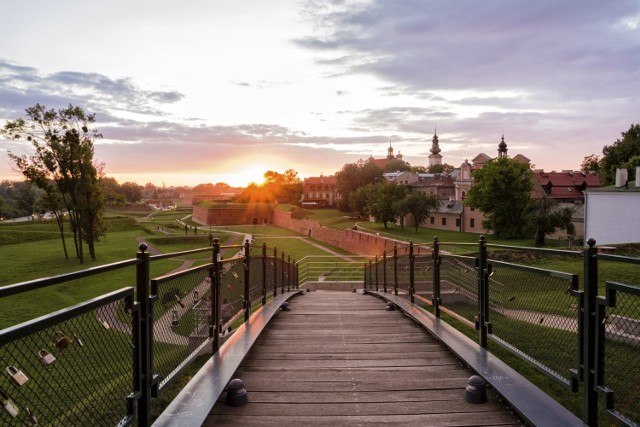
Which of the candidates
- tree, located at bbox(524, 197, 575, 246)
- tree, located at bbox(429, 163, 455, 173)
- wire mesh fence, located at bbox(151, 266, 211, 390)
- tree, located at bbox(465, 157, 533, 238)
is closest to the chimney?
tree, located at bbox(524, 197, 575, 246)

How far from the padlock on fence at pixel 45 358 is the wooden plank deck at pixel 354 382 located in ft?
4.14

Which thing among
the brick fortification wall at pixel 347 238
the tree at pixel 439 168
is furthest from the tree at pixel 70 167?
the tree at pixel 439 168

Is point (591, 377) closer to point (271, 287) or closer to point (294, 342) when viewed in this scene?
point (294, 342)

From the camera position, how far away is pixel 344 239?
4734 cm

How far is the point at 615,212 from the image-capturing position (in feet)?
91.1

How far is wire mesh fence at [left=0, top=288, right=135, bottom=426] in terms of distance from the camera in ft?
7.10

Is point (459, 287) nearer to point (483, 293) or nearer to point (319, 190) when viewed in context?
point (483, 293)

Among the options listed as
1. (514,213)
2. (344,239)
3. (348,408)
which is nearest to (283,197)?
(344,239)

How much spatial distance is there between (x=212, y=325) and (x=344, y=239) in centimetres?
4256

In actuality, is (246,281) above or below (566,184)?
below

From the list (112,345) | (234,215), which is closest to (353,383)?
(112,345)

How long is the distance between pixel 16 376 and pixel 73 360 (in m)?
0.87

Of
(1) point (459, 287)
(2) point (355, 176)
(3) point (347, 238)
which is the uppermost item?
(2) point (355, 176)

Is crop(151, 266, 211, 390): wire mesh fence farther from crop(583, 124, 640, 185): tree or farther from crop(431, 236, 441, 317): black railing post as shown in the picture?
crop(583, 124, 640, 185): tree
